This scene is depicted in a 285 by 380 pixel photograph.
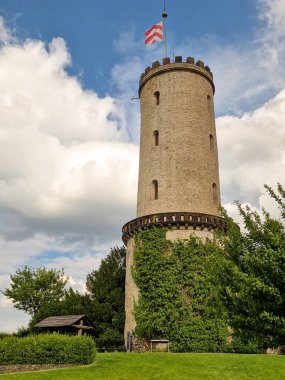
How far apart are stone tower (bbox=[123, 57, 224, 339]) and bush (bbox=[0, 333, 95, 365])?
25.4 ft

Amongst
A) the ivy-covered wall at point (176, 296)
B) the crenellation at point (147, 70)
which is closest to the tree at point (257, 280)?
the ivy-covered wall at point (176, 296)

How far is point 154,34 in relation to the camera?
3170 cm

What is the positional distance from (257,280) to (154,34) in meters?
25.6

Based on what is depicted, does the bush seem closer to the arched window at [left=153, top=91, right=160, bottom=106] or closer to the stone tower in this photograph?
the stone tower

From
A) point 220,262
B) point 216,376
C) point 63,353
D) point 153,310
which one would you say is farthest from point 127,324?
point 220,262

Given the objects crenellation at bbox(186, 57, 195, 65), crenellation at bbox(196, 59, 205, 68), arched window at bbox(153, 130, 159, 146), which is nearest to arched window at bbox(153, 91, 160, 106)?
arched window at bbox(153, 130, 159, 146)

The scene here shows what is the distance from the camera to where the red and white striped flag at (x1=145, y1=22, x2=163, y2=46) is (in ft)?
103

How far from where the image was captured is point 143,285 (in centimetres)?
2697

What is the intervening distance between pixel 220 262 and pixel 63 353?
10.7 m

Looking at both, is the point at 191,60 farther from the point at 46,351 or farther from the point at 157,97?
the point at 46,351

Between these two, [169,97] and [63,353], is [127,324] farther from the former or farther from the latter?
[169,97]

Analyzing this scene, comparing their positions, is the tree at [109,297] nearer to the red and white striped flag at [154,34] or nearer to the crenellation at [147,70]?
the crenellation at [147,70]

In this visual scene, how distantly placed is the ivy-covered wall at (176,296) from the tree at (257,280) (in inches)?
461

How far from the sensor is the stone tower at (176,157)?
28078mm
